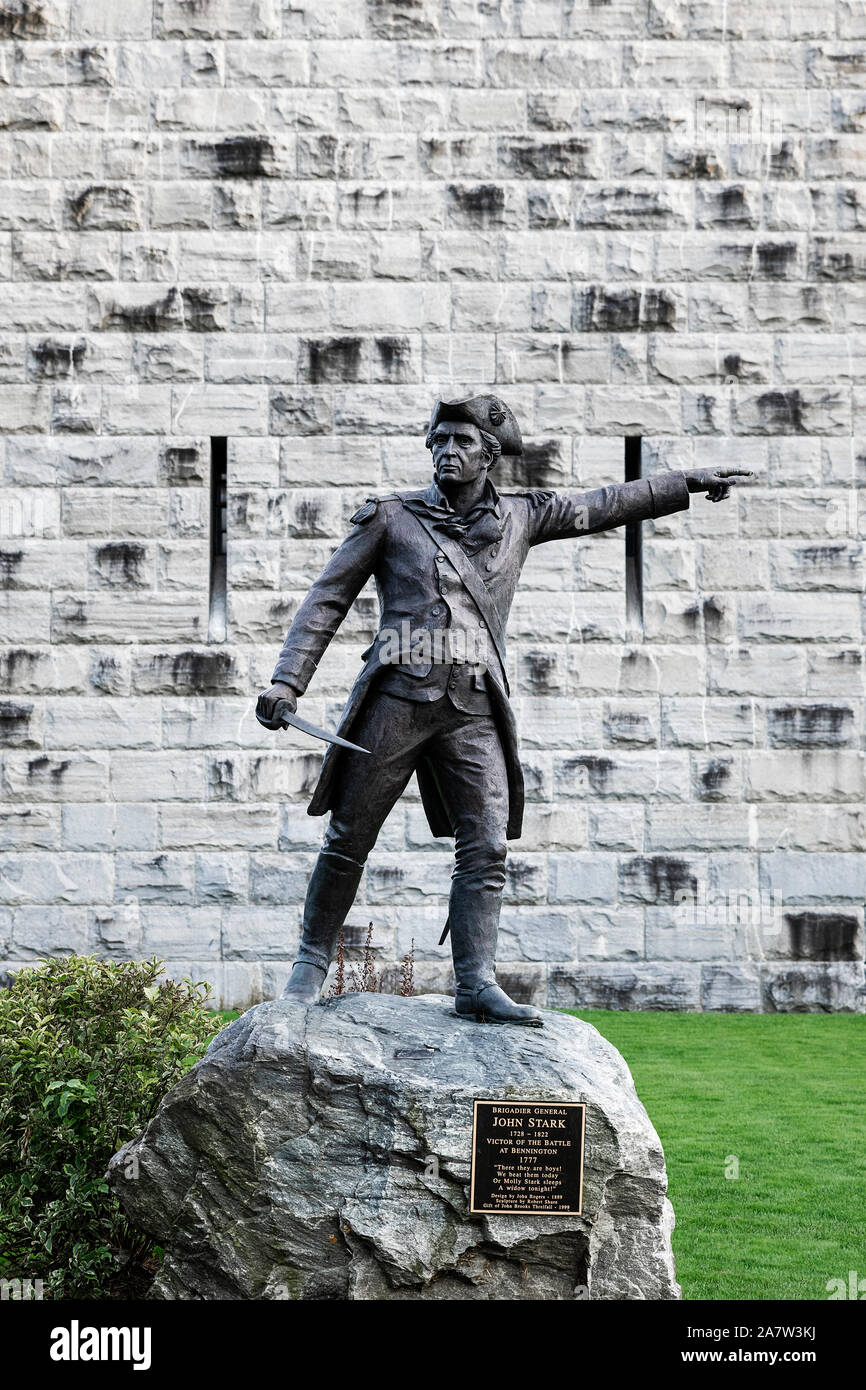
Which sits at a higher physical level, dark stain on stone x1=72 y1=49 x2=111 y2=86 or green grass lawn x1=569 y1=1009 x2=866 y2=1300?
dark stain on stone x1=72 y1=49 x2=111 y2=86

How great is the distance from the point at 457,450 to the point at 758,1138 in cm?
367

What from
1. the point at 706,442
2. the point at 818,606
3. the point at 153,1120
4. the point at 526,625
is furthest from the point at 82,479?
the point at 153,1120

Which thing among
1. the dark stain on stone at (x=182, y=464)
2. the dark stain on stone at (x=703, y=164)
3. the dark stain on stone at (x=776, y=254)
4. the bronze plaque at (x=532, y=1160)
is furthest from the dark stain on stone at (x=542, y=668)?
the bronze plaque at (x=532, y=1160)

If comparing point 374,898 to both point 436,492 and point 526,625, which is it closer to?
point 526,625

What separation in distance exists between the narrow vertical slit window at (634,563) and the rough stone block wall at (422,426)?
0.06 meters

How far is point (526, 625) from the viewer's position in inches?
386

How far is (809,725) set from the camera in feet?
32.1

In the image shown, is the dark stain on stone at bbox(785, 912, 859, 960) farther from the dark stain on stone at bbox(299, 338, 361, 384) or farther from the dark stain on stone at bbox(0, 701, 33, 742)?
the dark stain on stone at bbox(0, 701, 33, 742)

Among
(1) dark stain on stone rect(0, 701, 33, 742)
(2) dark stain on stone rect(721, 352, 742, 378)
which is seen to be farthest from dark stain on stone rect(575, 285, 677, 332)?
(1) dark stain on stone rect(0, 701, 33, 742)

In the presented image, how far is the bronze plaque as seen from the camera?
460 cm

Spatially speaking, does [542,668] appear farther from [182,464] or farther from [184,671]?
[182,464]

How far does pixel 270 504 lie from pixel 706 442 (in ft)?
9.16

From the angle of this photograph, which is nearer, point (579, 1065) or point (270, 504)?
point (579, 1065)
